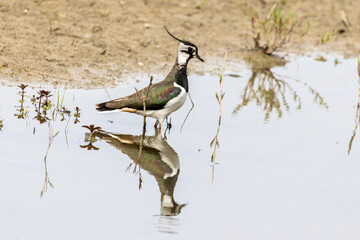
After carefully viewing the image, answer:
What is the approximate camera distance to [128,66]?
12.3 m

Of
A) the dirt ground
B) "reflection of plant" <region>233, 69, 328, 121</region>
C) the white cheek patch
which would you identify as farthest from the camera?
the dirt ground

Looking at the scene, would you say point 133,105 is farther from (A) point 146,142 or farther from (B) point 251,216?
(B) point 251,216

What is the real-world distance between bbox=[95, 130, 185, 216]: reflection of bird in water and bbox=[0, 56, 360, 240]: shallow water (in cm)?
1

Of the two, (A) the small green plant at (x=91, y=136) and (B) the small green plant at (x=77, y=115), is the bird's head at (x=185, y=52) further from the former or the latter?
(A) the small green plant at (x=91, y=136)

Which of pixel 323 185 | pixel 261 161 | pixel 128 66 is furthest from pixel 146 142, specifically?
pixel 128 66

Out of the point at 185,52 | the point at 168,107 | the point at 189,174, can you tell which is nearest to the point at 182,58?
the point at 185,52

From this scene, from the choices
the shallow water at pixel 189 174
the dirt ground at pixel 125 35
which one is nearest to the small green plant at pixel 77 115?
the shallow water at pixel 189 174

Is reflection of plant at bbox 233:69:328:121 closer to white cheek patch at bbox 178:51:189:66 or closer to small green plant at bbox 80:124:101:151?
white cheek patch at bbox 178:51:189:66

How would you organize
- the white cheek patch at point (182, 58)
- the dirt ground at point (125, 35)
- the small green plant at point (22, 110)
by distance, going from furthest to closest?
the dirt ground at point (125, 35) → the white cheek patch at point (182, 58) → the small green plant at point (22, 110)

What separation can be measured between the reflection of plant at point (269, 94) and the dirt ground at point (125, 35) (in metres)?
0.95

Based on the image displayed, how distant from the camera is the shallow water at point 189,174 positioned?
18.4 ft

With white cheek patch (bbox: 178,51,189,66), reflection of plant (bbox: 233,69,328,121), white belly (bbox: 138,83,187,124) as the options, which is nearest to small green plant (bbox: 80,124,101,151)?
white belly (bbox: 138,83,187,124)

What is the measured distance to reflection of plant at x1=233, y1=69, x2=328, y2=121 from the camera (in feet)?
34.3

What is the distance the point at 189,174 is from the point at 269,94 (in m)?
4.67
